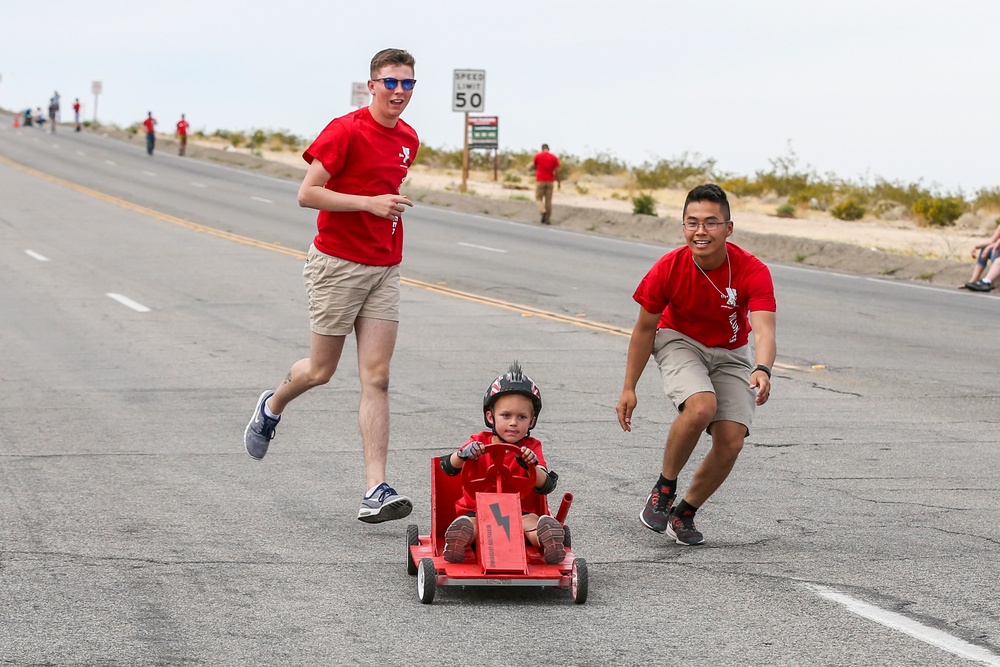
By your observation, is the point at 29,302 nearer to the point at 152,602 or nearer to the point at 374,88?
the point at 374,88

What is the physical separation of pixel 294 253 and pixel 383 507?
1771cm

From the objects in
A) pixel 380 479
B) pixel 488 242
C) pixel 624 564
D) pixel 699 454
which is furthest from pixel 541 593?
pixel 488 242

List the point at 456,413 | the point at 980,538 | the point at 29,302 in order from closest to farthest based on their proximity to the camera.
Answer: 1. the point at 980,538
2. the point at 456,413
3. the point at 29,302

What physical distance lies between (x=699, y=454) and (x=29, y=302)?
11203mm

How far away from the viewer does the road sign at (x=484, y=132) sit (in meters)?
41.0

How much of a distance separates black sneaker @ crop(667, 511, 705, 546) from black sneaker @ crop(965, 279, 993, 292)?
618 inches

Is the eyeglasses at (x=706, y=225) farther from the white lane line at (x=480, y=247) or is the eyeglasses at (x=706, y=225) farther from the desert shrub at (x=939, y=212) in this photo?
the desert shrub at (x=939, y=212)

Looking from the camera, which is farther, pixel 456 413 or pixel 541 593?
pixel 456 413

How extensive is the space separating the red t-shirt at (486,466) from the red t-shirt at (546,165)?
26.2 m

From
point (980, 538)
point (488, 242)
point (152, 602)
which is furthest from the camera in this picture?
point (488, 242)

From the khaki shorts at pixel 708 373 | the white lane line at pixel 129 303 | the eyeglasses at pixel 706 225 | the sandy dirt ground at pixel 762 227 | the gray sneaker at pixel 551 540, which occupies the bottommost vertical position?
the white lane line at pixel 129 303

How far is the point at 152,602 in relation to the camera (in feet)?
17.6

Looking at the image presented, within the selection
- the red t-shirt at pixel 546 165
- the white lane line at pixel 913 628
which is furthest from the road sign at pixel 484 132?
the white lane line at pixel 913 628

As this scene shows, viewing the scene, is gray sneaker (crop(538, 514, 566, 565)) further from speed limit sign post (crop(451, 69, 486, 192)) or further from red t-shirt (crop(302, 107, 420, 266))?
speed limit sign post (crop(451, 69, 486, 192))
